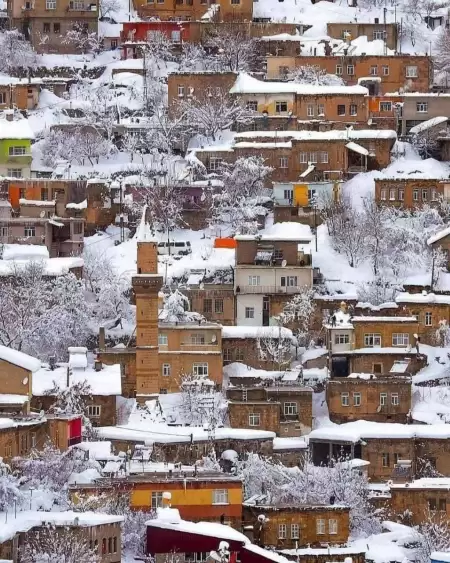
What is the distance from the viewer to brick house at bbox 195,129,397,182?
326ft

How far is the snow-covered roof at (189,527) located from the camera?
72.3 meters

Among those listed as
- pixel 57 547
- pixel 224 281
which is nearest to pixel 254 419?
pixel 224 281

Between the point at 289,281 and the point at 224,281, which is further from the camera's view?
the point at 224,281

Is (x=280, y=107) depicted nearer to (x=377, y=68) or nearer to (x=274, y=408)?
(x=377, y=68)

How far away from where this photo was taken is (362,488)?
3118 inches

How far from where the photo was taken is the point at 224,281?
91.1 metres

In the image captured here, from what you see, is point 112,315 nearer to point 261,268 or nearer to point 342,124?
point 261,268

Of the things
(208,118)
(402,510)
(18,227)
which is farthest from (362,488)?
(208,118)

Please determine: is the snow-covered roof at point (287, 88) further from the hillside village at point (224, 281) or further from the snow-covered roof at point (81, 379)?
the snow-covered roof at point (81, 379)

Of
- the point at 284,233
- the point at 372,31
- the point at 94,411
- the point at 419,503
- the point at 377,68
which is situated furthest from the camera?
the point at 372,31

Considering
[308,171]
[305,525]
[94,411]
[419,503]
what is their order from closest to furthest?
[305,525] → [419,503] → [94,411] → [308,171]

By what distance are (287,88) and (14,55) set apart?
428 inches

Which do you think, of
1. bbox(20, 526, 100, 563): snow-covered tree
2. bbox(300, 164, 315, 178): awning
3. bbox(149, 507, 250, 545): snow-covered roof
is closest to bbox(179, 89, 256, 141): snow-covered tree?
bbox(300, 164, 315, 178): awning

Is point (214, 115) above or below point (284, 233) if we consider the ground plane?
above
